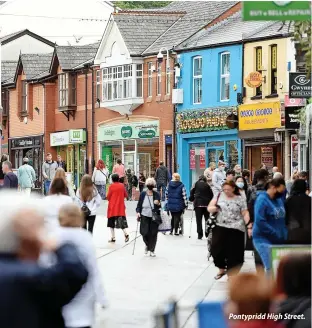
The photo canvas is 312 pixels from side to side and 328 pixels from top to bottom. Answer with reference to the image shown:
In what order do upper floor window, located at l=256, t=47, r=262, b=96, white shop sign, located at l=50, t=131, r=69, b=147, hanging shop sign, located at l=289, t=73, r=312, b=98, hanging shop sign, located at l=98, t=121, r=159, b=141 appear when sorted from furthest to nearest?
white shop sign, located at l=50, t=131, r=69, b=147 → hanging shop sign, located at l=98, t=121, r=159, b=141 → upper floor window, located at l=256, t=47, r=262, b=96 → hanging shop sign, located at l=289, t=73, r=312, b=98

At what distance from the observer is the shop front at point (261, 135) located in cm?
4356

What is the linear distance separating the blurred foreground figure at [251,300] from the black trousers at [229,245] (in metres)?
10.8

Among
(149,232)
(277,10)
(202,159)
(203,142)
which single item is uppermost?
(277,10)

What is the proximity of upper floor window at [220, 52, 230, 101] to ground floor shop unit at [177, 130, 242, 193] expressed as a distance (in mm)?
1493

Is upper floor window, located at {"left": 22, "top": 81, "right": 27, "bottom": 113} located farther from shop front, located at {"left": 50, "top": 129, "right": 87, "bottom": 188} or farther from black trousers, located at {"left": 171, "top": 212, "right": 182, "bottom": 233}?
black trousers, located at {"left": 171, "top": 212, "right": 182, "bottom": 233}

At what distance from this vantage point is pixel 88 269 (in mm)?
8672

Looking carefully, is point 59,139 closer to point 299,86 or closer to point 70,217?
point 299,86

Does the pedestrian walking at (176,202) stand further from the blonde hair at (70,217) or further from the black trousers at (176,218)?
the blonde hair at (70,217)

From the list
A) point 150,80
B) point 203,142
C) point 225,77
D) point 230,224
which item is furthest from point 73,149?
point 230,224

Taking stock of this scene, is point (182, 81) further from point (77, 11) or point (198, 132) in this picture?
point (77, 11)

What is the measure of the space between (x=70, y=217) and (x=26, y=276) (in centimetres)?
357

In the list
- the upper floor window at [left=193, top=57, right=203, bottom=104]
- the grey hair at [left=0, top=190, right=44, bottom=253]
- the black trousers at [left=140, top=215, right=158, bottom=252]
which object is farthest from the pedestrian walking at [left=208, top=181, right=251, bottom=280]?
the upper floor window at [left=193, top=57, right=203, bottom=104]

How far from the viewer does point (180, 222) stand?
2892cm

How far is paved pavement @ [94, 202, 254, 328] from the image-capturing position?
1482 centimetres
